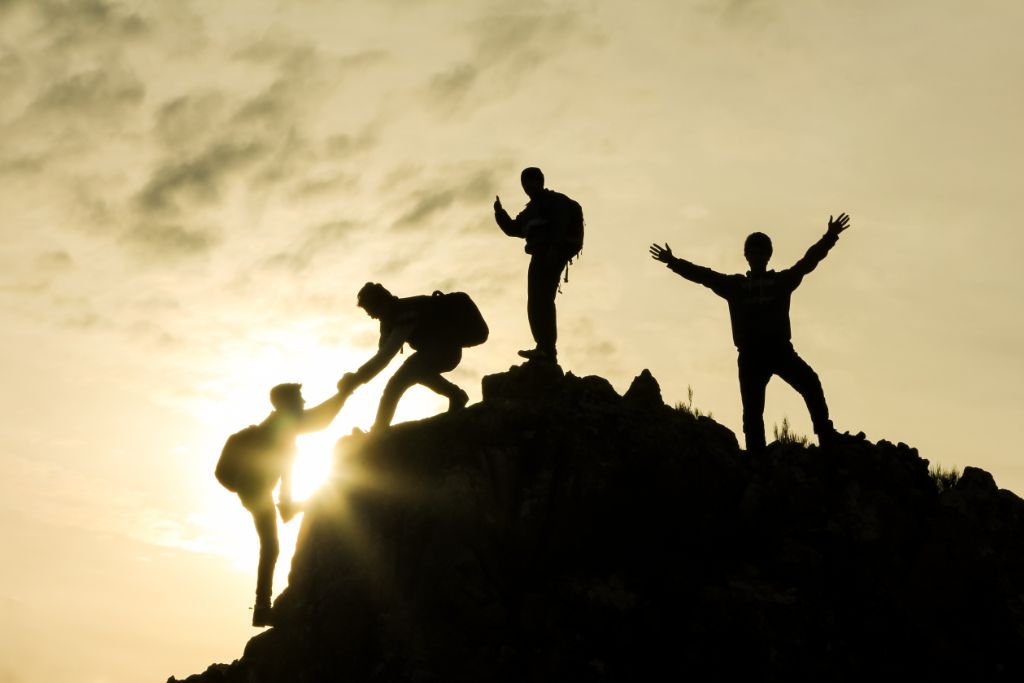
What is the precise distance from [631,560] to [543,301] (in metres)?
4.29

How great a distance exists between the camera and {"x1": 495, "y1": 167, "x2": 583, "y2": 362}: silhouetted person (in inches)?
651

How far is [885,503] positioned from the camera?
14.3 m

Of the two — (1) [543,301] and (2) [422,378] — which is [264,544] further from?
(1) [543,301]

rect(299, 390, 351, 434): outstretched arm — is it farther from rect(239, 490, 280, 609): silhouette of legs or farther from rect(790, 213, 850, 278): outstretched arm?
rect(790, 213, 850, 278): outstretched arm

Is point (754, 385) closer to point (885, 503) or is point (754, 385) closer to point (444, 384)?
point (885, 503)

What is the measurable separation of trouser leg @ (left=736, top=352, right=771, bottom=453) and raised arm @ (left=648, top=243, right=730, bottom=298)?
0.93 m

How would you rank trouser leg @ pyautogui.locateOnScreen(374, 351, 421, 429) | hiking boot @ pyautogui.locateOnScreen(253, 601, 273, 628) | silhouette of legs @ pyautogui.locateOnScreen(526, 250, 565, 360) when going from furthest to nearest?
silhouette of legs @ pyautogui.locateOnScreen(526, 250, 565, 360)
trouser leg @ pyautogui.locateOnScreen(374, 351, 421, 429)
hiking boot @ pyautogui.locateOnScreen(253, 601, 273, 628)

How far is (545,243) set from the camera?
1661 centimetres

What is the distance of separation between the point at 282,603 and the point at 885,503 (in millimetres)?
7389

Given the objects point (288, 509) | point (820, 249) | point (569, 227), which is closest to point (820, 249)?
point (820, 249)

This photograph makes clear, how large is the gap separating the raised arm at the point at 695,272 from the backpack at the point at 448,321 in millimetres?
2540

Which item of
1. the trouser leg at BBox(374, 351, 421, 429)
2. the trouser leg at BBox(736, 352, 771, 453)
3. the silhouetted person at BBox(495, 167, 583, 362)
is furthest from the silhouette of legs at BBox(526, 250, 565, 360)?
the trouser leg at BBox(736, 352, 771, 453)

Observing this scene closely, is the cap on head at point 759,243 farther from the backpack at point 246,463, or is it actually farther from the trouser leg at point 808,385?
the backpack at point 246,463

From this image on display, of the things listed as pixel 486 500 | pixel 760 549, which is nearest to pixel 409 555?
pixel 486 500
